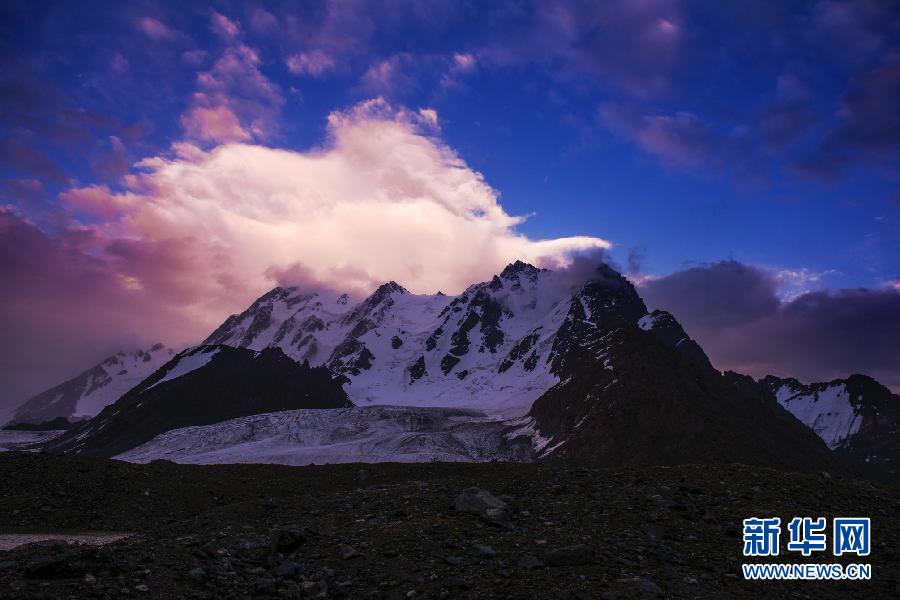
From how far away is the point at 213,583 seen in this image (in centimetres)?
1400

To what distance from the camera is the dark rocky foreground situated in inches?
548

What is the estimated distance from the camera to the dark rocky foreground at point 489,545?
13.9 m

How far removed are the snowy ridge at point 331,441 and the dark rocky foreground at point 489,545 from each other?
105226mm

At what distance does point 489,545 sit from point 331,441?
145 meters

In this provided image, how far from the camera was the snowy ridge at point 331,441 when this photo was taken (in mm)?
132000

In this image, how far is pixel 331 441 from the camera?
511 ft

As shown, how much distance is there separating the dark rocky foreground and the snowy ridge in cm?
10523

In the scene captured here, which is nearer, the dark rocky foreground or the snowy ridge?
the dark rocky foreground

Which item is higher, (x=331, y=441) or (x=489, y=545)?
(x=489, y=545)

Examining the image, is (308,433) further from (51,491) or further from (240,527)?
(240,527)

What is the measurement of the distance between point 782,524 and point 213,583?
17.2 meters

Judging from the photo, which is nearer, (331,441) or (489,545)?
(489,545)

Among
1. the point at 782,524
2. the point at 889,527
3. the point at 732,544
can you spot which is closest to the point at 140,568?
the point at 732,544

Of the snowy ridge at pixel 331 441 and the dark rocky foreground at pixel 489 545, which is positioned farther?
the snowy ridge at pixel 331 441
